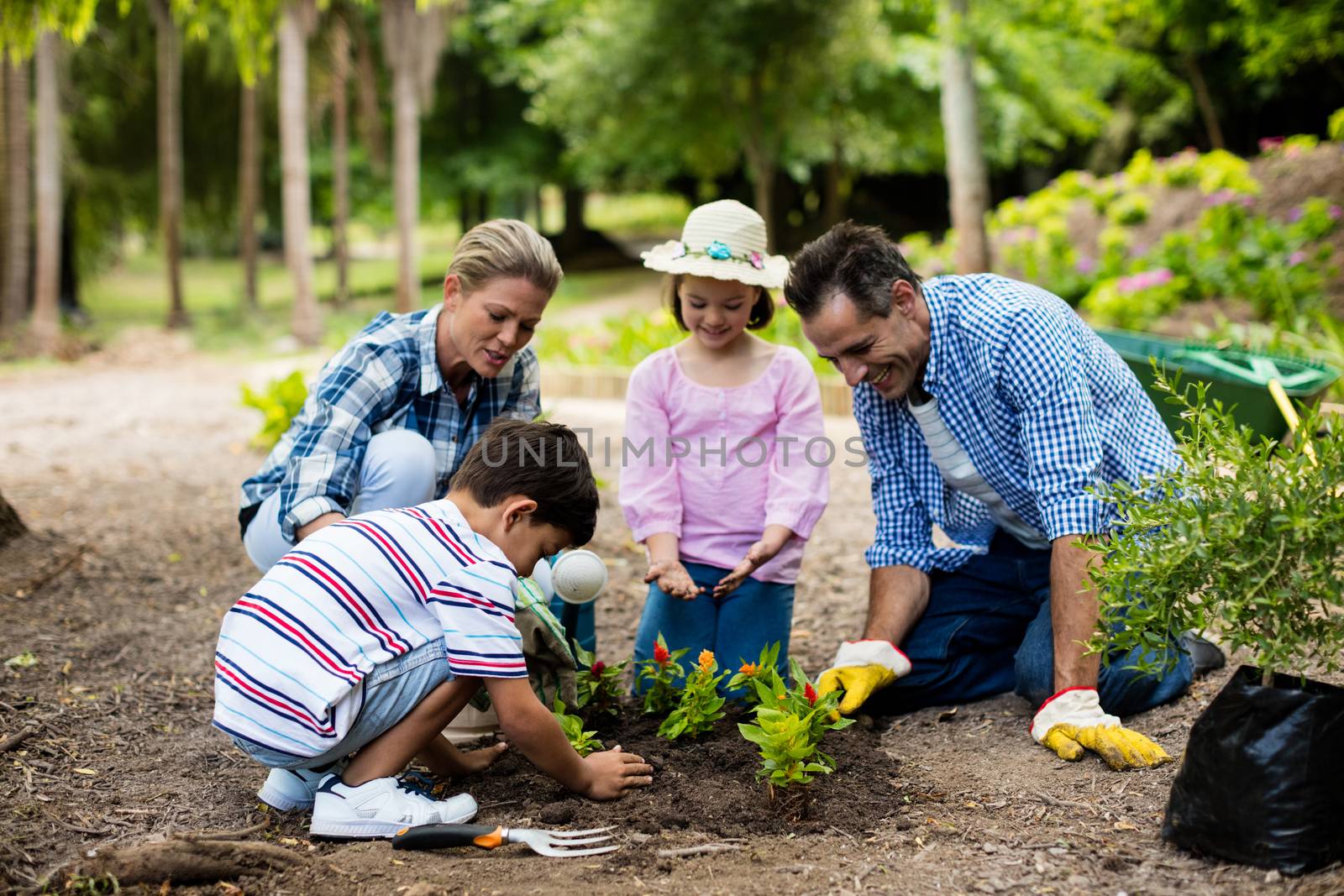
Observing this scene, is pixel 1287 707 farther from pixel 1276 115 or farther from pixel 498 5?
pixel 498 5

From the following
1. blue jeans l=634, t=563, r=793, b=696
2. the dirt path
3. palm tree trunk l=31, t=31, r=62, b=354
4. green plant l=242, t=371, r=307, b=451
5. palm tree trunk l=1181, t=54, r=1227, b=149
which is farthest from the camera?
palm tree trunk l=1181, t=54, r=1227, b=149

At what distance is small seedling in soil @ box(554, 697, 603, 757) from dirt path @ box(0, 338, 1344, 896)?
12 centimetres

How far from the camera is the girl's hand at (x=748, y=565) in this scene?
310 cm

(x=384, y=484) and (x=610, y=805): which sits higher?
(x=384, y=484)

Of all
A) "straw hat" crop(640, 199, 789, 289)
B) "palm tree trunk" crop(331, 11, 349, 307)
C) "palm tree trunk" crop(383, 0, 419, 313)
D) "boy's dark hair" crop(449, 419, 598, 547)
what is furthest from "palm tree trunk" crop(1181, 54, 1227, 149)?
"boy's dark hair" crop(449, 419, 598, 547)

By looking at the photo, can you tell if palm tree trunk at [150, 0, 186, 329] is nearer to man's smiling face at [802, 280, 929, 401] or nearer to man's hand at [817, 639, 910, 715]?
man's smiling face at [802, 280, 929, 401]

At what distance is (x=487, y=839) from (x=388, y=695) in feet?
1.16

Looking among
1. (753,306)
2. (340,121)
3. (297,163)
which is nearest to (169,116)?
(340,121)

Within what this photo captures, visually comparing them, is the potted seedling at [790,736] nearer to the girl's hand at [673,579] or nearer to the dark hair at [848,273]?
the girl's hand at [673,579]

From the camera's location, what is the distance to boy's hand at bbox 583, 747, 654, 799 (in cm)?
239

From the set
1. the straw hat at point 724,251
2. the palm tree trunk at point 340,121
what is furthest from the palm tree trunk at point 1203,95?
the straw hat at point 724,251

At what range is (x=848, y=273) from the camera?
2785mm

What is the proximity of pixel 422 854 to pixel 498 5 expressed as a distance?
58.2 ft

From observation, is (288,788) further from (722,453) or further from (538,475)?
(722,453)
